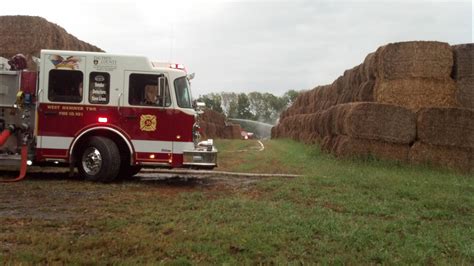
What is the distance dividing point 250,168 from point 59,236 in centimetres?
→ 981

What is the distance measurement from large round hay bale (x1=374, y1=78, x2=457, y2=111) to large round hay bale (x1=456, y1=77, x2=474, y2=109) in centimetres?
16

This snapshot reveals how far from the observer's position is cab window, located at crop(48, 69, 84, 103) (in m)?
11.6

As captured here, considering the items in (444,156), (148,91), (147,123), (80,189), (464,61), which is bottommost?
(80,189)

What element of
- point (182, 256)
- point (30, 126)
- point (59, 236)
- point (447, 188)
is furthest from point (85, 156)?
point (447, 188)

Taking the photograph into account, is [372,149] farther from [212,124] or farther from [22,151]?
[212,124]

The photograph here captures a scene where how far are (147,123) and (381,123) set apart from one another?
6.79 m

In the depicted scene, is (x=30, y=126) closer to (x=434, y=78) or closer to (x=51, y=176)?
(x=51, y=176)

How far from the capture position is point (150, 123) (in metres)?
11.5

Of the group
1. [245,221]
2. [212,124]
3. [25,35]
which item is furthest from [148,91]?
[212,124]

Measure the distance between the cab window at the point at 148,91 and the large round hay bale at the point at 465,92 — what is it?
853 centimetres

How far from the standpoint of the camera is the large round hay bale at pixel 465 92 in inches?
568

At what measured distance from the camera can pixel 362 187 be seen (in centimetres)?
1038

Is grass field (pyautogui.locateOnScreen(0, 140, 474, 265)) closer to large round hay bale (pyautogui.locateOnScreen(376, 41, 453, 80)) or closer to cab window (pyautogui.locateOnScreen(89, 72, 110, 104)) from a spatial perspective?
cab window (pyautogui.locateOnScreen(89, 72, 110, 104))

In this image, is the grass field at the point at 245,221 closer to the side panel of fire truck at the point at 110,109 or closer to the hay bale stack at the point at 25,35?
the side panel of fire truck at the point at 110,109
